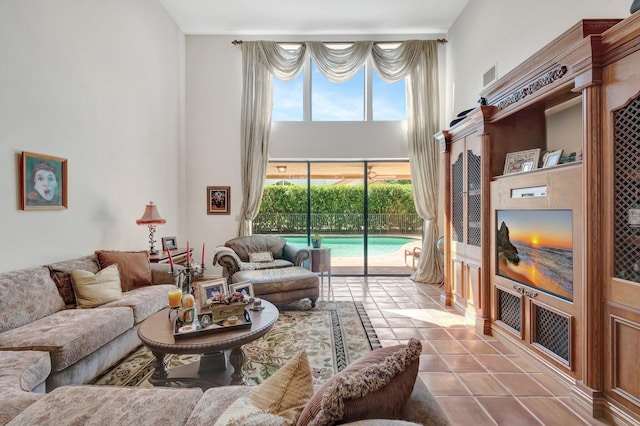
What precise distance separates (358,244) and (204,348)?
4.26 meters

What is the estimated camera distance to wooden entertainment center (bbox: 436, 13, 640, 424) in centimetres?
180

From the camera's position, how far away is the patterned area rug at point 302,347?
7.96ft

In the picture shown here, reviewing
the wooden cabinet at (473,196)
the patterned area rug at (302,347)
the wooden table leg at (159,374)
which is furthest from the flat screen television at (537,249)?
the wooden table leg at (159,374)

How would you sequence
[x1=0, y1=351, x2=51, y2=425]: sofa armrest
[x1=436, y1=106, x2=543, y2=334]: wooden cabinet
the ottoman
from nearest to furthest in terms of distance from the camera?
[x1=0, y1=351, x2=51, y2=425]: sofa armrest, [x1=436, y1=106, x2=543, y2=334]: wooden cabinet, the ottoman

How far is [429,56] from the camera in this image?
5434mm

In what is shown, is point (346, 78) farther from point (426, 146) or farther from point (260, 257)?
point (260, 257)

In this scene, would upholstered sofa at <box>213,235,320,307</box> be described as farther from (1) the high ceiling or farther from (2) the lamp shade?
(1) the high ceiling

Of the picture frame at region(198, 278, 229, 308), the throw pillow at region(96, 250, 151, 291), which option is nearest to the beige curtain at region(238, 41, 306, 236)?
the throw pillow at region(96, 250, 151, 291)

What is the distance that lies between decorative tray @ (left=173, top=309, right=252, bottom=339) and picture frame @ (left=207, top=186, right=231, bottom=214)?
3562 mm

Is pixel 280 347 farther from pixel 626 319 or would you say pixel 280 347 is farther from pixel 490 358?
pixel 626 319

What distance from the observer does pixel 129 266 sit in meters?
3.33

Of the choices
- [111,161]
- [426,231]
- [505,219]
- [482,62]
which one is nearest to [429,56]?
[482,62]

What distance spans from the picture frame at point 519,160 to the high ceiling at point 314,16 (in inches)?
123

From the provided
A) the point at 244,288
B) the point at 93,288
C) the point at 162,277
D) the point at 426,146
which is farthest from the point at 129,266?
the point at 426,146
